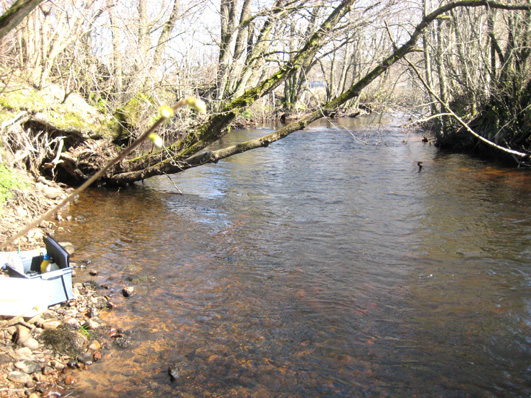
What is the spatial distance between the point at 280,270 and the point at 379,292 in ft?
4.53

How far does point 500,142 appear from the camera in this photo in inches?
583

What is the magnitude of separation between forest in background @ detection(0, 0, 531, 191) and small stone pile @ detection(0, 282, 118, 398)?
3478 millimetres

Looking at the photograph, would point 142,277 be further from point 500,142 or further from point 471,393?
point 500,142

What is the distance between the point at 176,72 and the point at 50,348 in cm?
853

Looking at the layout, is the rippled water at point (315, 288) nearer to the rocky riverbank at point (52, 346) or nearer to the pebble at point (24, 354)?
the rocky riverbank at point (52, 346)

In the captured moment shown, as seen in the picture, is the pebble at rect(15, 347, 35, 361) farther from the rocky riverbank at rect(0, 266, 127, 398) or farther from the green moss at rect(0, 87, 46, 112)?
the green moss at rect(0, 87, 46, 112)

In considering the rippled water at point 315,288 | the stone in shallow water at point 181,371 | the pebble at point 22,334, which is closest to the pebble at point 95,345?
the rippled water at point 315,288

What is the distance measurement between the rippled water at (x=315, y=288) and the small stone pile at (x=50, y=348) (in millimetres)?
187

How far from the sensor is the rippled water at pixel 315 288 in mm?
3967

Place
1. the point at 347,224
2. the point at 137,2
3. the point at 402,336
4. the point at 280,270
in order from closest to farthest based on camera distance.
→ the point at 402,336, the point at 280,270, the point at 347,224, the point at 137,2

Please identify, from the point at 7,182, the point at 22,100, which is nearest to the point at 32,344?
the point at 7,182

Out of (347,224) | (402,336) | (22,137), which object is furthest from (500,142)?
(22,137)

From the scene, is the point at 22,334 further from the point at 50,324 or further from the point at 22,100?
the point at 22,100

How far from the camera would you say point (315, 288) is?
18.5 feet
